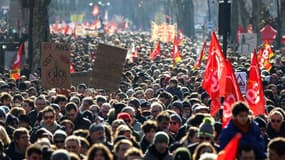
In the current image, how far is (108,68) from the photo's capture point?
22562mm

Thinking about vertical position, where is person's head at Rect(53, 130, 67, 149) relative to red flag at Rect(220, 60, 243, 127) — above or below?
below

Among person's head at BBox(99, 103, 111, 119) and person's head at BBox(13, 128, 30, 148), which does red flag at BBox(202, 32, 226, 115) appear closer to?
person's head at BBox(99, 103, 111, 119)

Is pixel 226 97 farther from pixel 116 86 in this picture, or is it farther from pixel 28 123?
pixel 116 86

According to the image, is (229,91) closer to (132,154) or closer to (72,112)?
(72,112)

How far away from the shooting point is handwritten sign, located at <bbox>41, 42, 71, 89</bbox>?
22438 millimetres

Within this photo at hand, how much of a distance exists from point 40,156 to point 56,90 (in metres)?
11.4

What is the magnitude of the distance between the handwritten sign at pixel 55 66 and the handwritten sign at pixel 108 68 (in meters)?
0.53

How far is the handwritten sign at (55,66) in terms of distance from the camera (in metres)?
22.4

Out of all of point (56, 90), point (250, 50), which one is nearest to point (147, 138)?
point (56, 90)

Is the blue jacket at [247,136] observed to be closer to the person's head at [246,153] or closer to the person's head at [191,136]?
the person's head at [246,153]

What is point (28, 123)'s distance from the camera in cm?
1689

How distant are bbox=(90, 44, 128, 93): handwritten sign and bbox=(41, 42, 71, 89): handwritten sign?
0.53 metres

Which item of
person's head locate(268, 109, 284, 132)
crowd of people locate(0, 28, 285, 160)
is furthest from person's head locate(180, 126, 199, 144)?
person's head locate(268, 109, 284, 132)

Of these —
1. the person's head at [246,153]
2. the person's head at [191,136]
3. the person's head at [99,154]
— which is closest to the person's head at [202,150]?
the person's head at [99,154]
